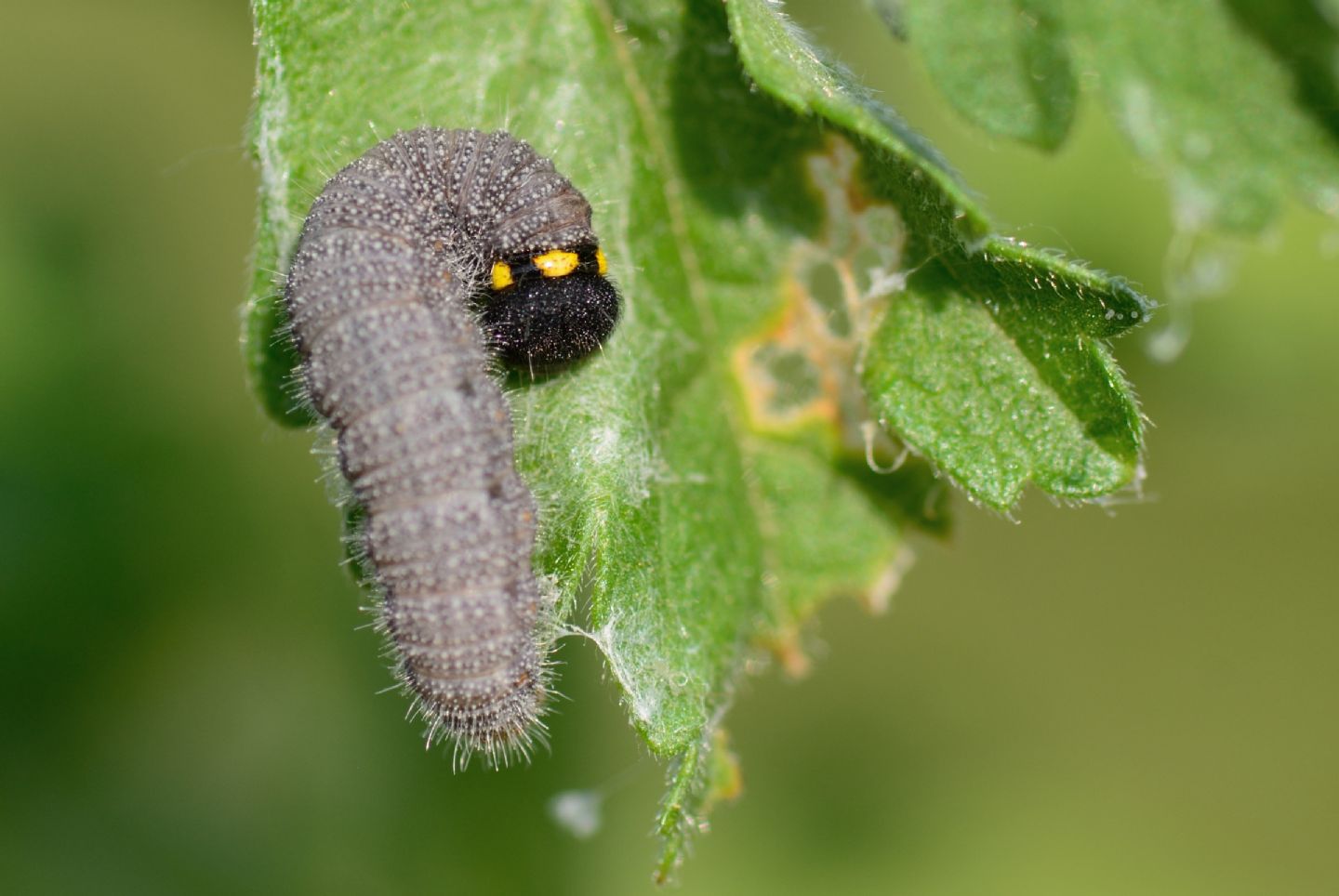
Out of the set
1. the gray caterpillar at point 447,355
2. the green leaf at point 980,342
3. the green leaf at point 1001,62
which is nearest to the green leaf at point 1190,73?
the green leaf at point 1001,62

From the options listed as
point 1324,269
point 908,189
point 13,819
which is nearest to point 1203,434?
point 1324,269

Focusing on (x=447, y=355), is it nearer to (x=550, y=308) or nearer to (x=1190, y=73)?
(x=550, y=308)

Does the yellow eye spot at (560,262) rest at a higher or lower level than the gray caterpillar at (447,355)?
higher

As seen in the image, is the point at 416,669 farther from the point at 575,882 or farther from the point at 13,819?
the point at 13,819

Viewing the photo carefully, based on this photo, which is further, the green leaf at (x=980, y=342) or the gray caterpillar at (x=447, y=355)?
the gray caterpillar at (x=447, y=355)

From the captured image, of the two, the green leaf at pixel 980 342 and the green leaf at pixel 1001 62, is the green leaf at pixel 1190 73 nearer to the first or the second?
the green leaf at pixel 1001 62

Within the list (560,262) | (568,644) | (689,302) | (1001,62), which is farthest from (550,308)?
(568,644)

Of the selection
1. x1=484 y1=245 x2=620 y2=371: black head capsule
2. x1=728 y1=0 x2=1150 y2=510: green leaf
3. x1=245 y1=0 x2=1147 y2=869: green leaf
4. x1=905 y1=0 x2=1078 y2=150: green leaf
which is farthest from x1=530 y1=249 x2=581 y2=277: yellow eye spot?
x1=905 y1=0 x2=1078 y2=150: green leaf

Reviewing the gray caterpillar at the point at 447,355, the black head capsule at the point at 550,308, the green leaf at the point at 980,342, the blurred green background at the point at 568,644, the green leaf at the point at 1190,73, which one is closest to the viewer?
the green leaf at the point at 1190,73

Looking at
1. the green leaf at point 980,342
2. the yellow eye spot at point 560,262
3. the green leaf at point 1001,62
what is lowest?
the yellow eye spot at point 560,262
